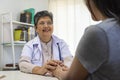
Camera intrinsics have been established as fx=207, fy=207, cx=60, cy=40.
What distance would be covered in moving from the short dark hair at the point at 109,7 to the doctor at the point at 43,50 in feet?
3.89

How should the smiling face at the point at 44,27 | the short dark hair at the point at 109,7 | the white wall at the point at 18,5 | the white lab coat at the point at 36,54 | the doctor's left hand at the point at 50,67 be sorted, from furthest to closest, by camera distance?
the white wall at the point at 18,5
the smiling face at the point at 44,27
the white lab coat at the point at 36,54
the doctor's left hand at the point at 50,67
the short dark hair at the point at 109,7

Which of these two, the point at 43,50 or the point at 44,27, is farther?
the point at 44,27

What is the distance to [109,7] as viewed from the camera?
0.68m

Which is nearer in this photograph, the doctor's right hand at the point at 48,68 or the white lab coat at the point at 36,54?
the doctor's right hand at the point at 48,68

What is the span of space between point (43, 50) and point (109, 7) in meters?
1.50

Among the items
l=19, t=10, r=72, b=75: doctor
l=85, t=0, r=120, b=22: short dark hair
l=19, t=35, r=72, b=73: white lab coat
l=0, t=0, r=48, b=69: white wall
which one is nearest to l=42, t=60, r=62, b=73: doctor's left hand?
l=19, t=10, r=72, b=75: doctor

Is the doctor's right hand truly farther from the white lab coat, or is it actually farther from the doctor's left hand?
the white lab coat

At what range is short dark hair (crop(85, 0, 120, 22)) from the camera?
2.23ft

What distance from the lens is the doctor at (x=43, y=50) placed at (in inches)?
76.9

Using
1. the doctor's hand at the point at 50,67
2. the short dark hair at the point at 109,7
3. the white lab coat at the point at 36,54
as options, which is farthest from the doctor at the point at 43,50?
the short dark hair at the point at 109,7

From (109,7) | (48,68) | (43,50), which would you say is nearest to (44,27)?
(43,50)

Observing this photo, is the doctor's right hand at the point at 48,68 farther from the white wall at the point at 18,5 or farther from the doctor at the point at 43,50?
the white wall at the point at 18,5

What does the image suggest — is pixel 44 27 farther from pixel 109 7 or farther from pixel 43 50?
pixel 109 7

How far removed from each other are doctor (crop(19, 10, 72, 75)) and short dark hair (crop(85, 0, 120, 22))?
119cm
